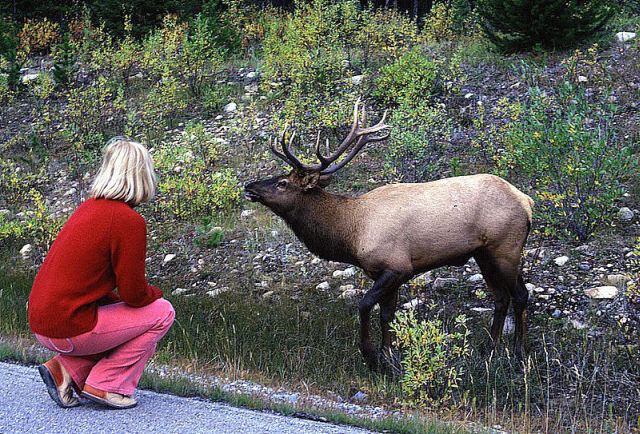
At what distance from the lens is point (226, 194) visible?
38.1 feet

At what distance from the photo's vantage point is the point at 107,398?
517 cm

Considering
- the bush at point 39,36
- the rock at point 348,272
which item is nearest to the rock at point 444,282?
the rock at point 348,272

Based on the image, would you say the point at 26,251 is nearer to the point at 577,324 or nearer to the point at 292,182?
the point at 292,182

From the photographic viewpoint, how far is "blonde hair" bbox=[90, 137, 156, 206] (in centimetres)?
516

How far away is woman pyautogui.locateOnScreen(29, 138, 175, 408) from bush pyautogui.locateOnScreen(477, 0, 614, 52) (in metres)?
8.98

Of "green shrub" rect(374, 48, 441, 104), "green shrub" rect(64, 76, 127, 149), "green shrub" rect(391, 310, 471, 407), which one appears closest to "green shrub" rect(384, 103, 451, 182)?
"green shrub" rect(374, 48, 441, 104)

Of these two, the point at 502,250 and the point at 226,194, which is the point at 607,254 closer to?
the point at 502,250

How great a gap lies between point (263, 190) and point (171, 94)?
781 cm

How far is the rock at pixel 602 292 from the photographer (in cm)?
820

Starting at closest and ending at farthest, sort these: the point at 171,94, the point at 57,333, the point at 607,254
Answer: the point at 57,333 < the point at 607,254 < the point at 171,94

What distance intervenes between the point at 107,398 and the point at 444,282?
4779mm

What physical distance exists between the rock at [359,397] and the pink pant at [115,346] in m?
1.87

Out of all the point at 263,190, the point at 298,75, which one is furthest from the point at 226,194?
the point at 263,190

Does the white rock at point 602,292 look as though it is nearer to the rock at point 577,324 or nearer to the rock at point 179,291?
the rock at point 577,324
